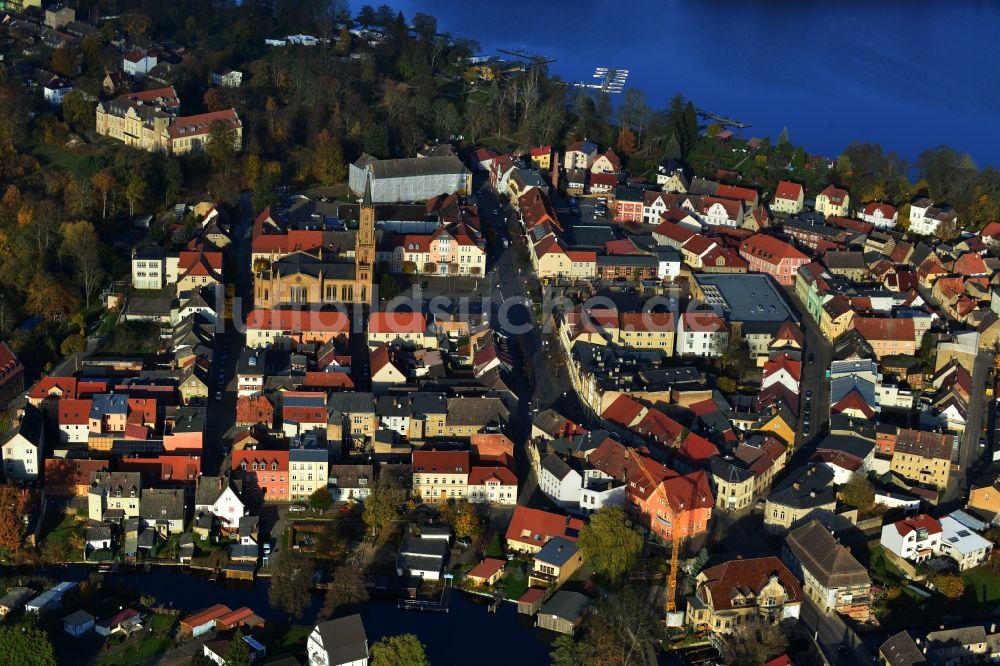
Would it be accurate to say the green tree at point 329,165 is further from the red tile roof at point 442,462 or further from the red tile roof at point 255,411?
the red tile roof at point 442,462

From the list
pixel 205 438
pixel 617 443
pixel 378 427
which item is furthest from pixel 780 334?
pixel 205 438

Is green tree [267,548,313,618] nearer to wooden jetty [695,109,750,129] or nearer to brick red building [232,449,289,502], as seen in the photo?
brick red building [232,449,289,502]

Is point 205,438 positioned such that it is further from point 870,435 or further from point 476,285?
point 870,435

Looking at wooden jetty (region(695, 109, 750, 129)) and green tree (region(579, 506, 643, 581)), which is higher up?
wooden jetty (region(695, 109, 750, 129))

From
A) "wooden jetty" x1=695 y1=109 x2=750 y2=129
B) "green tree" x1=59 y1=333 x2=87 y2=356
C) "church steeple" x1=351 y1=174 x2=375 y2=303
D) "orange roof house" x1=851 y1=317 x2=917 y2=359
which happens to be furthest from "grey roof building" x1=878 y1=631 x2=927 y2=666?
"wooden jetty" x1=695 y1=109 x2=750 y2=129

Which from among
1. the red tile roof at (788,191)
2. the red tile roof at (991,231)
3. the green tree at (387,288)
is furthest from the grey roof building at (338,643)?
the red tile roof at (991,231)

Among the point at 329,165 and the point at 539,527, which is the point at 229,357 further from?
the point at 329,165

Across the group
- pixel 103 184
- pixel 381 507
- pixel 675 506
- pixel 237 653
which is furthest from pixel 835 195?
pixel 237 653
